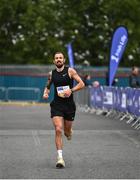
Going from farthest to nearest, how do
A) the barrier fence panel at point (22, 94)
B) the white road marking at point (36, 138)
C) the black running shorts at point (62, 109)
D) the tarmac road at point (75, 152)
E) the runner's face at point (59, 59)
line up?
the barrier fence panel at point (22, 94) < the white road marking at point (36, 138) < the black running shorts at point (62, 109) < the runner's face at point (59, 59) < the tarmac road at point (75, 152)

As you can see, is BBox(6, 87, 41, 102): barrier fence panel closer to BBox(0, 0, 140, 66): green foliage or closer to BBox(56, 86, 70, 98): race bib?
BBox(0, 0, 140, 66): green foliage

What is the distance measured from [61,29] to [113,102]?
33782 mm

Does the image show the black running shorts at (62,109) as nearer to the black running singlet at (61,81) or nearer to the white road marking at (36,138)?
the black running singlet at (61,81)

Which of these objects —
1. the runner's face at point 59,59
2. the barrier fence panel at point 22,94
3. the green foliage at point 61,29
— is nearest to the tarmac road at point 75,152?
the runner's face at point 59,59

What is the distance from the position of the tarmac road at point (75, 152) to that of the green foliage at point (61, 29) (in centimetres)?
3568

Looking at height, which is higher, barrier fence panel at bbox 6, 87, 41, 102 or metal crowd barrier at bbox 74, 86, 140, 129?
metal crowd barrier at bbox 74, 86, 140, 129

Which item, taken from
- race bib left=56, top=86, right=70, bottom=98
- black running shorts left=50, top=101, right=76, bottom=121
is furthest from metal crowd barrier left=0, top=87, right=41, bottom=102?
race bib left=56, top=86, right=70, bottom=98

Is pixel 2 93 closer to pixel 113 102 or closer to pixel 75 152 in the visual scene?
pixel 113 102

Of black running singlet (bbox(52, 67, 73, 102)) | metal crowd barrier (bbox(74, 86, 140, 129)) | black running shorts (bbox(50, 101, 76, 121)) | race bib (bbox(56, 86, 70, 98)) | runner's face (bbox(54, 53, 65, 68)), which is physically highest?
runner's face (bbox(54, 53, 65, 68))

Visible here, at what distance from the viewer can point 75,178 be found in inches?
415

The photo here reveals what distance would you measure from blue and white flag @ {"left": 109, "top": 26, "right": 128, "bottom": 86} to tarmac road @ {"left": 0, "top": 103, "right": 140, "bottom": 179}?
6.62 meters

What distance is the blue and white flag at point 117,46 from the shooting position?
2775cm

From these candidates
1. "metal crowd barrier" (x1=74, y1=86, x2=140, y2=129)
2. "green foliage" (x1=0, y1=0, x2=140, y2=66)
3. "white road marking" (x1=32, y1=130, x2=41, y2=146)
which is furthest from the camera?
"green foliage" (x1=0, y1=0, x2=140, y2=66)

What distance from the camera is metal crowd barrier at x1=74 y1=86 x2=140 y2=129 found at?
71.3 ft
